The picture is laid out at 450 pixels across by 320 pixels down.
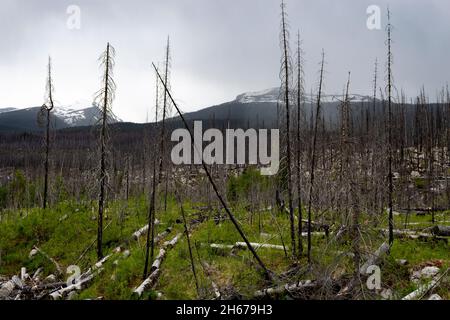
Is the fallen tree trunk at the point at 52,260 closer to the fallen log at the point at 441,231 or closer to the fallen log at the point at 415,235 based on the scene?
the fallen log at the point at 415,235

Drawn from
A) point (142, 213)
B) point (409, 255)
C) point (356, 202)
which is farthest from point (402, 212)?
point (356, 202)

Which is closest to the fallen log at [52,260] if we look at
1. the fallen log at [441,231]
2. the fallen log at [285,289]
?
the fallen log at [285,289]

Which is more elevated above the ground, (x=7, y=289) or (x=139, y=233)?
(x=139, y=233)

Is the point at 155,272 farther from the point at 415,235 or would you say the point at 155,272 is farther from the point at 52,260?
the point at 415,235

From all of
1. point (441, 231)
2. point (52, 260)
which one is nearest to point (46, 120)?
point (52, 260)

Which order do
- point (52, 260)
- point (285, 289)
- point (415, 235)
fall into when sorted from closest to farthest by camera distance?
point (285, 289) < point (415, 235) < point (52, 260)

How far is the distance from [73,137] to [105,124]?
14524 centimetres

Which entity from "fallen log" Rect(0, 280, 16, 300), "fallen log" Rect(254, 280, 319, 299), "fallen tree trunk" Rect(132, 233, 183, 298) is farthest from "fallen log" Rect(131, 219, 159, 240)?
"fallen log" Rect(254, 280, 319, 299)

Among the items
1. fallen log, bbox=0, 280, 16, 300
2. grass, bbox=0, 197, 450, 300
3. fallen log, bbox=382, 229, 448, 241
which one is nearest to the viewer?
grass, bbox=0, 197, 450, 300

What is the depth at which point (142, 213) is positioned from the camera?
27.6 metres

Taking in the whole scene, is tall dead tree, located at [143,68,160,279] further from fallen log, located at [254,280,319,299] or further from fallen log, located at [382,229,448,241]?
fallen log, located at [382,229,448,241]

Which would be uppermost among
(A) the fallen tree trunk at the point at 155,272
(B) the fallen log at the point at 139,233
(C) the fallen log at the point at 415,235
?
(C) the fallen log at the point at 415,235

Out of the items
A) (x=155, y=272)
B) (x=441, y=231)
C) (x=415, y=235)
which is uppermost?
(x=441, y=231)
